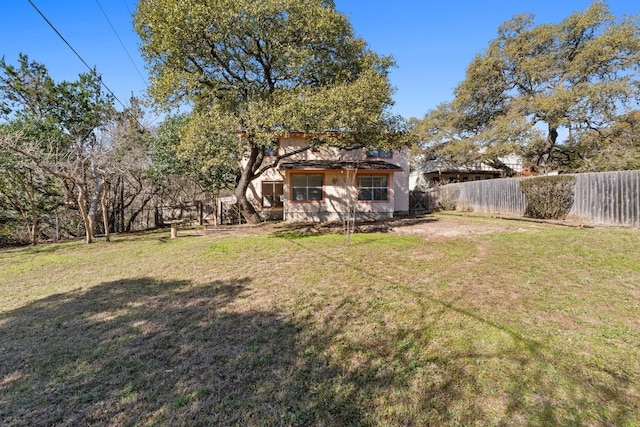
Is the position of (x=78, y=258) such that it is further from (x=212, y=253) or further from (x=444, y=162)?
(x=444, y=162)

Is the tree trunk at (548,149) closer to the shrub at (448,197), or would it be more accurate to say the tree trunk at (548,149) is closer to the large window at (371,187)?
the shrub at (448,197)

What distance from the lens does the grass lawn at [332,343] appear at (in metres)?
2.37

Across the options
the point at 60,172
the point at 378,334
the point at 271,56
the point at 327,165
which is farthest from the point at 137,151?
the point at 378,334

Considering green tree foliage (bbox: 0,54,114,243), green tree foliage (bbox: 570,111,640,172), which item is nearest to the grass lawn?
green tree foliage (bbox: 0,54,114,243)

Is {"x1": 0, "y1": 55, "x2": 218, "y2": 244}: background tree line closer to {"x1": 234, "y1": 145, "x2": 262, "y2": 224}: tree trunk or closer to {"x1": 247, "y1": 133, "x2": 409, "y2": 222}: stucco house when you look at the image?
{"x1": 234, "y1": 145, "x2": 262, "y2": 224}: tree trunk

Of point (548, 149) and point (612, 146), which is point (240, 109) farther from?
point (548, 149)

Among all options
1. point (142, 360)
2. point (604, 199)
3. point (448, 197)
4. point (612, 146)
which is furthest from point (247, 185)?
point (612, 146)

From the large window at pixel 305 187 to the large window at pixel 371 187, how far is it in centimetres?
227

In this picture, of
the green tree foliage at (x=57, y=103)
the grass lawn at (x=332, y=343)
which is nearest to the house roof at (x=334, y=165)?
the green tree foliage at (x=57, y=103)

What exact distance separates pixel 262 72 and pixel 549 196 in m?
12.3

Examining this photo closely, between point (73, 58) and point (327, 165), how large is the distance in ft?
34.5

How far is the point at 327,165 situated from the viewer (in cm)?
1581

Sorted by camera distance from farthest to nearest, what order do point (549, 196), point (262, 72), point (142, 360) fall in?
point (549, 196), point (262, 72), point (142, 360)

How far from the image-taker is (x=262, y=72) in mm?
11508
